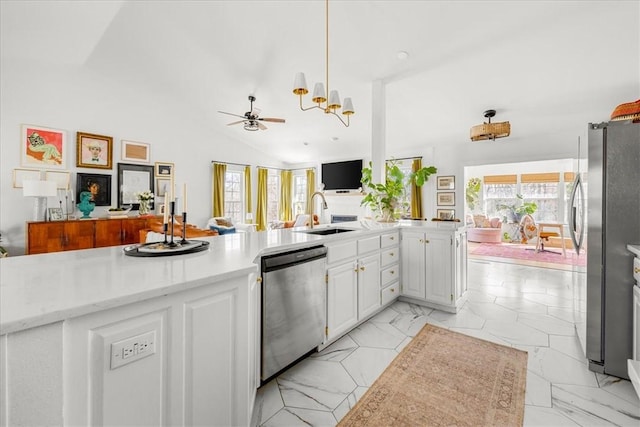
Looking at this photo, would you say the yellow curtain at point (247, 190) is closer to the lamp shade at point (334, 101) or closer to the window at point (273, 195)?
the window at point (273, 195)

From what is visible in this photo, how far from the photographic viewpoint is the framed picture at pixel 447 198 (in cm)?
630

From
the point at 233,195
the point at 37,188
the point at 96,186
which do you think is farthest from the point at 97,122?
the point at 233,195

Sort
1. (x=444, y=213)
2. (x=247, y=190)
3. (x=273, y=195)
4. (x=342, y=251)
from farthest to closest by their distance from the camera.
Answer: (x=273, y=195)
(x=247, y=190)
(x=444, y=213)
(x=342, y=251)

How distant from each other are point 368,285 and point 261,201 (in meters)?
5.56

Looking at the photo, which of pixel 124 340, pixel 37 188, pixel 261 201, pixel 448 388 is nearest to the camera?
pixel 124 340

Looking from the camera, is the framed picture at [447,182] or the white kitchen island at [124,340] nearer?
the white kitchen island at [124,340]

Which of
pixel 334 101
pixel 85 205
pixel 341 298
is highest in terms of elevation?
pixel 334 101

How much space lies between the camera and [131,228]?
4.92m

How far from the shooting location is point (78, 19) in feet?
11.3

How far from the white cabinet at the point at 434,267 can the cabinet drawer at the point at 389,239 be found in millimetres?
105

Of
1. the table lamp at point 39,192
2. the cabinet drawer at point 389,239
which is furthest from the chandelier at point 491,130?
the table lamp at point 39,192

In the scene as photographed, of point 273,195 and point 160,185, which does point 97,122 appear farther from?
point 273,195

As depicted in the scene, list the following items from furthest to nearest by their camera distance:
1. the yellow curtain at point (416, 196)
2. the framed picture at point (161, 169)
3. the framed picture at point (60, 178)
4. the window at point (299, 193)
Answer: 1. the window at point (299, 193)
2. the yellow curtain at point (416, 196)
3. the framed picture at point (161, 169)
4. the framed picture at point (60, 178)

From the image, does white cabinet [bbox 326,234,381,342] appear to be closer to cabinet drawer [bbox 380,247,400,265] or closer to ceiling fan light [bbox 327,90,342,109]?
cabinet drawer [bbox 380,247,400,265]
